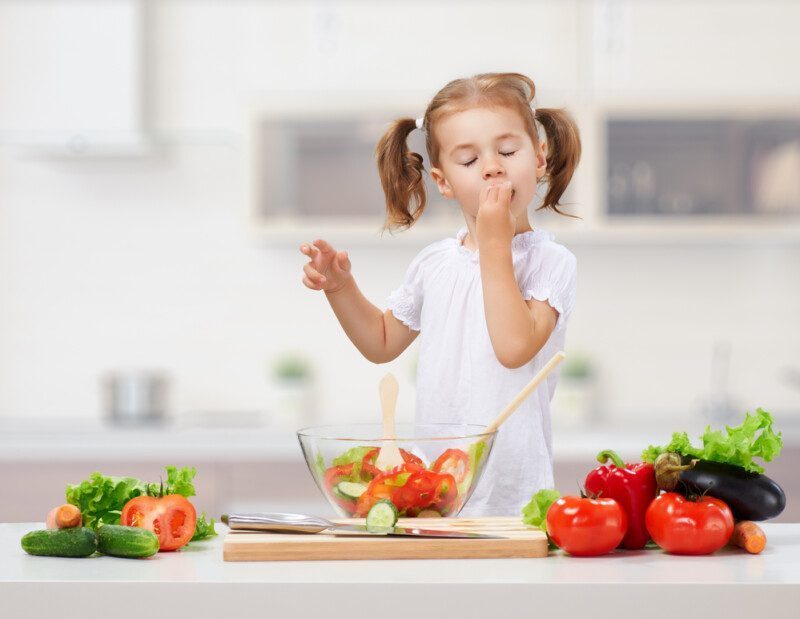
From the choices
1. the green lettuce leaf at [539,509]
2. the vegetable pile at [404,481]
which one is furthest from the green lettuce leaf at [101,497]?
the green lettuce leaf at [539,509]

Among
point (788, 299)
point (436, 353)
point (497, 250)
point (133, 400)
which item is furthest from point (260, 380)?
point (497, 250)

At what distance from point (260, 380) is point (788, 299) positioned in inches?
78.5

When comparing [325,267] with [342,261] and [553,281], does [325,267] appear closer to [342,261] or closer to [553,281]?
[342,261]

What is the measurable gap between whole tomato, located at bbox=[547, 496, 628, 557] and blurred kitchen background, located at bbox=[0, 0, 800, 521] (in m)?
2.24

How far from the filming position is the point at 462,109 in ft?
5.34

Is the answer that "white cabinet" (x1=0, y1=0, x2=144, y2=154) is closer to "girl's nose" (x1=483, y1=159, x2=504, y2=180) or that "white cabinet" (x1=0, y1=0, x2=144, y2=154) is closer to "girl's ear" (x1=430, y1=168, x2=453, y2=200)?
"girl's ear" (x1=430, y1=168, x2=453, y2=200)

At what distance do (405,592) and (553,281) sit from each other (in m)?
0.66

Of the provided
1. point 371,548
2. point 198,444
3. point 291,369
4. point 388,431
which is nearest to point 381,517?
point 371,548

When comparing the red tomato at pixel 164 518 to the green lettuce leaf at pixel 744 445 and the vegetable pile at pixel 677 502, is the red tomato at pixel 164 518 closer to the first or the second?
the vegetable pile at pixel 677 502

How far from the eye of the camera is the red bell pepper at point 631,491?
132 cm

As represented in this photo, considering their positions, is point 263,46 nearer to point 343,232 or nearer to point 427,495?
point 343,232

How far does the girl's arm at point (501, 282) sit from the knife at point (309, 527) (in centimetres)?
35

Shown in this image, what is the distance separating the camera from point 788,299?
4152 millimetres

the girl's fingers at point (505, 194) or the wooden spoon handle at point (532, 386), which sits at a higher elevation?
the girl's fingers at point (505, 194)
